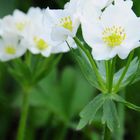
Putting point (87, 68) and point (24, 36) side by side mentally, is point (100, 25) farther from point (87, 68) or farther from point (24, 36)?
point (24, 36)

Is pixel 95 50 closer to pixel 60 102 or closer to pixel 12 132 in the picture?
pixel 60 102

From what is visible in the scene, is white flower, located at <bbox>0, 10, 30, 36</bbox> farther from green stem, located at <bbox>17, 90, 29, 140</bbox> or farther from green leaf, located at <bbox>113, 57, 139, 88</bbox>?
green leaf, located at <bbox>113, 57, 139, 88</bbox>

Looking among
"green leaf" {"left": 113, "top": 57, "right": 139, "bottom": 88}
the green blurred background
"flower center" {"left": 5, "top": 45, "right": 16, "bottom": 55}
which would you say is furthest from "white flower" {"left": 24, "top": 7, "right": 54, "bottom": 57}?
"green leaf" {"left": 113, "top": 57, "right": 139, "bottom": 88}

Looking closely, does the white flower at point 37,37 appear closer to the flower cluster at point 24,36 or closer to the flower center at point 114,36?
the flower cluster at point 24,36

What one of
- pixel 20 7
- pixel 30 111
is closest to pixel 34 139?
pixel 30 111

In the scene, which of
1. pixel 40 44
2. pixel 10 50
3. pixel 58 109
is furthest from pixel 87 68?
pixel 58 109

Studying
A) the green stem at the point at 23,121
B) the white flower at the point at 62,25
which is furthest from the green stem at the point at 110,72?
the green stem at the point at 23,121
